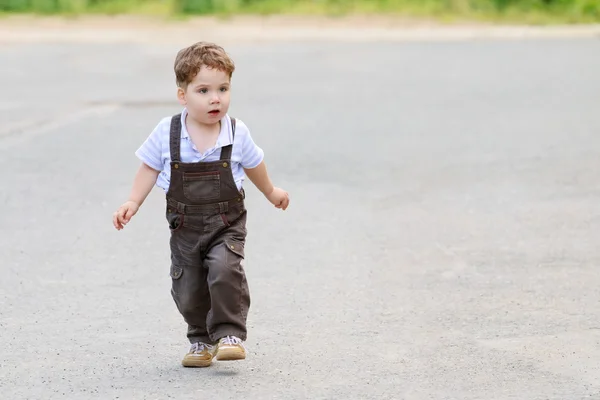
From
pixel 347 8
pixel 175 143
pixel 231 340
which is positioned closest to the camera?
pixel 175 143

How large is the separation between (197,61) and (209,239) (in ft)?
2.40

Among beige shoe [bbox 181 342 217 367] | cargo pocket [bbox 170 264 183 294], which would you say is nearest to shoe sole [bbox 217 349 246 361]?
beige shoe [bbox 181 342 217 367]

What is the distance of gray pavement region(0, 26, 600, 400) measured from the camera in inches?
227

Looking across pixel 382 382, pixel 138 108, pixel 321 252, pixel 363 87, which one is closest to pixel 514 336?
pixel 382 382

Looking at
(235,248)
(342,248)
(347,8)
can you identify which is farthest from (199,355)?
(347,8)

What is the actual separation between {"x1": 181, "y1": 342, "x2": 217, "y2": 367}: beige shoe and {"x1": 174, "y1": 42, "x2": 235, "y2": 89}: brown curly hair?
1110 mm

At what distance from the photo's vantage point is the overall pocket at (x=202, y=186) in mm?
5609

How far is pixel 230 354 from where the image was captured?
566 cm

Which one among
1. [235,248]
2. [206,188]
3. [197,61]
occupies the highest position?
[197,61]

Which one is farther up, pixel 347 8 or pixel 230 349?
pixel 230 349

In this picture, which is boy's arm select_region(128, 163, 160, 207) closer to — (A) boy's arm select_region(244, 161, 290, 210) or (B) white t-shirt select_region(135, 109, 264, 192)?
(B) white t-shirt select_region(135, 109, 264, 192)

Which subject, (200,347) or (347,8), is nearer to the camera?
(200,347)

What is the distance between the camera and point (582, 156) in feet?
39.1

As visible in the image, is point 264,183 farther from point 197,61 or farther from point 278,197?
point 197,61
